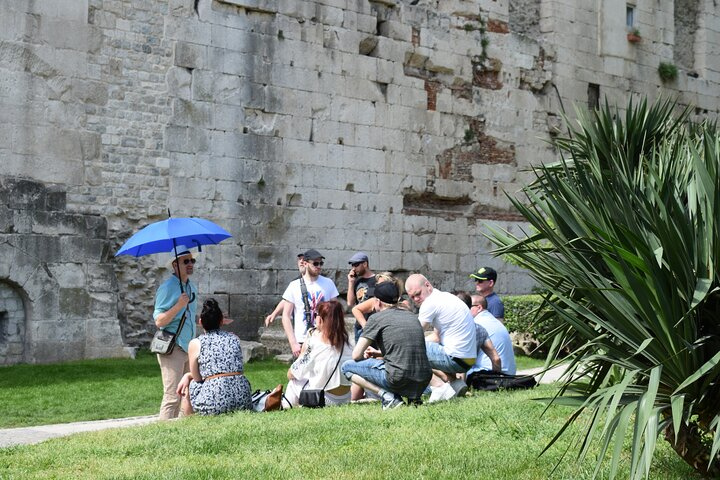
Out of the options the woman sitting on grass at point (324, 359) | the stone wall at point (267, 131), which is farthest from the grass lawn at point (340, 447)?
the stone wall at point (267, 131)

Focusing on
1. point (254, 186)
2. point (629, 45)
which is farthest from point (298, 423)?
point (629, 45)

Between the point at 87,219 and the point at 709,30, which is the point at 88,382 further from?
the point at 709,30

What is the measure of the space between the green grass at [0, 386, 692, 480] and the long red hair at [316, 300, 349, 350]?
87cm

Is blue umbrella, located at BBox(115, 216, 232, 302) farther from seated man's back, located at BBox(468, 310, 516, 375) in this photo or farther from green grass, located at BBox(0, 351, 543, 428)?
seated man's back, located at BBox(468, 310, 516, 375)

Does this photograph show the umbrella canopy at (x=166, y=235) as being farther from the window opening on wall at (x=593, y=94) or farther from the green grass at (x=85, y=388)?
the window opening on wall at (x=593, y=94)

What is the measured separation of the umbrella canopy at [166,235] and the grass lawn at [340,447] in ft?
6.26

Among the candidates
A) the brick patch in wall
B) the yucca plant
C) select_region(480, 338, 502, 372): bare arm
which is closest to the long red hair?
select_region(480, 338, 502, 372): bare arm

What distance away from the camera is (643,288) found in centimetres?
448

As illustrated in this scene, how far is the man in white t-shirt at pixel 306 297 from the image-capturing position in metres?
10.5

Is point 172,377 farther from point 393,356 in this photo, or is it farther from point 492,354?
point 492,354

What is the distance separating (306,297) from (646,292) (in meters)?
6.30

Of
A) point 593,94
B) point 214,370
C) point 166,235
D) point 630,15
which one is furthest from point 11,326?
point 630,15

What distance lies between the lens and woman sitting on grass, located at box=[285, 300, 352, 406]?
882 cm

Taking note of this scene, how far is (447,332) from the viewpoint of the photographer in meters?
8.83
